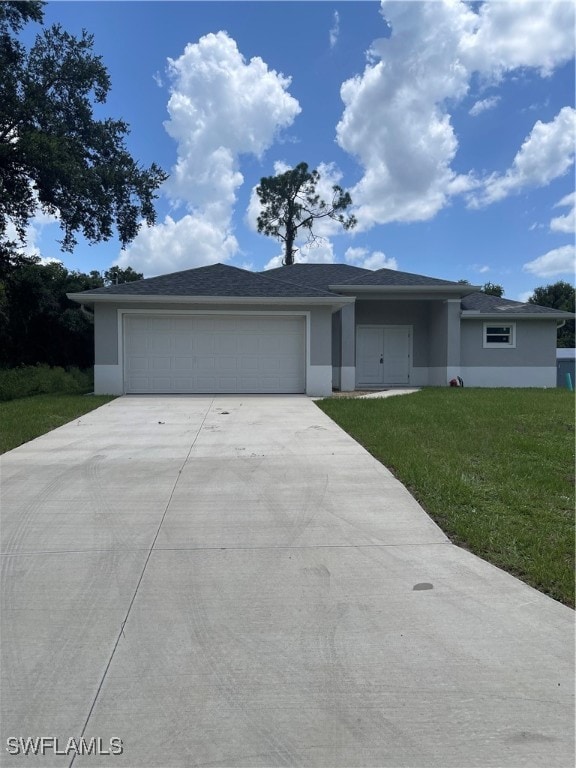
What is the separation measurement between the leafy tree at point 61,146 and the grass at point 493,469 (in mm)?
13512

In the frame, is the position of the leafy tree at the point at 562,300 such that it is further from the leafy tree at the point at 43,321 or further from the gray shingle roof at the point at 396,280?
the leafy tree at the point at 43,321

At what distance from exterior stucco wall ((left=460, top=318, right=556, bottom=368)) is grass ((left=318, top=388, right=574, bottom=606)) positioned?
666 cm

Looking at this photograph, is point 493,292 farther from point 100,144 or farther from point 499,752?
point 499,752

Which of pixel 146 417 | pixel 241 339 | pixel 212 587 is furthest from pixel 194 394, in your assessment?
pixel 212 587

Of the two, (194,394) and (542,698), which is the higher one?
(194,394)

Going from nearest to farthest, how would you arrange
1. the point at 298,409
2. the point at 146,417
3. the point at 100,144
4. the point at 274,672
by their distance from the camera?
the point at 274,672
the point at 146,417
the point at 298,409
the point at 100,144

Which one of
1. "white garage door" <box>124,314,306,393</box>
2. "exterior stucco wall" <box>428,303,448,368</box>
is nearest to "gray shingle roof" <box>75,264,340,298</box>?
"white garage door" <box>124,314,306,393</box>

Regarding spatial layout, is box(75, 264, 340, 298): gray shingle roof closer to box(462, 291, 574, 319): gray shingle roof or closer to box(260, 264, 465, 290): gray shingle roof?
box(260, 264, 465, 290): gray shingle roof

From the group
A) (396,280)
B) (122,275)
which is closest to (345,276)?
(396,280)

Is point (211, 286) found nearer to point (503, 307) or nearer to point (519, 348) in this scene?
point (503, 307)

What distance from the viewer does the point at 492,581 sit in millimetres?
3709

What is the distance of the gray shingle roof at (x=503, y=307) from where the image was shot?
18047 millimetres

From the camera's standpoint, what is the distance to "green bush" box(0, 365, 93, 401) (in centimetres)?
1722

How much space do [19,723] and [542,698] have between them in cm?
250
